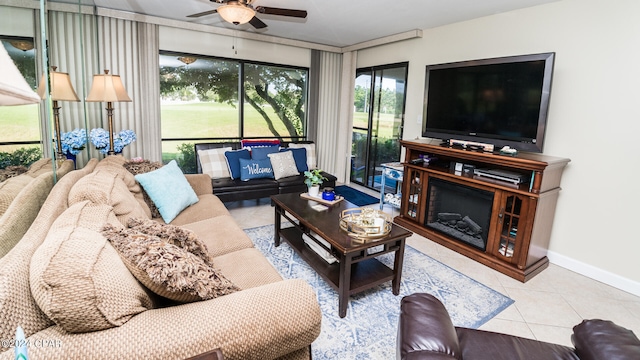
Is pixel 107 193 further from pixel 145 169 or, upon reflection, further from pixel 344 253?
pixel 344 253

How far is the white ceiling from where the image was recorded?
3244mm

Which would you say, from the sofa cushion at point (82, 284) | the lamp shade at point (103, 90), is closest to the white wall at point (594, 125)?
the sofa cushion at point (82, 284)

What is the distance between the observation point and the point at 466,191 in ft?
10.4

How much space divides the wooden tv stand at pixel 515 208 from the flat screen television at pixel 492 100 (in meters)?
→ 0.25

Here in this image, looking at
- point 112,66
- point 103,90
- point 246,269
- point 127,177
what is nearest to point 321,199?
point 246,269

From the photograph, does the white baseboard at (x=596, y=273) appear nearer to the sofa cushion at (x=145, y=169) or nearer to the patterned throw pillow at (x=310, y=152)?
the patterned throw pillow at (x=310, y=152)

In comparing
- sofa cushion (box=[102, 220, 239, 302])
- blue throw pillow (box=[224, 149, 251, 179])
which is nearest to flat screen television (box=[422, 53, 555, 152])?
blue throw pillow (box=[224, 149, 251, 179])

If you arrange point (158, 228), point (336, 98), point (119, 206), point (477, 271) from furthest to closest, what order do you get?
point (336, 98)
point (477, 271)
point (119, 206)
point (158, 228)

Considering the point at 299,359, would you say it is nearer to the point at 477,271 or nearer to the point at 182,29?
the point at 477,271

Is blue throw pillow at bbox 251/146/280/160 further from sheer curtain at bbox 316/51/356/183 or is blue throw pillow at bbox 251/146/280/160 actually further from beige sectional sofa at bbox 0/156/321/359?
beige sectional sofa at bbox 0/156/321/359

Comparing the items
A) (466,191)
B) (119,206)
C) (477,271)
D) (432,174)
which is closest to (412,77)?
(432,174)

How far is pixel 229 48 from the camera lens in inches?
186

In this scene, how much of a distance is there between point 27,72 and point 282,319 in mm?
1614

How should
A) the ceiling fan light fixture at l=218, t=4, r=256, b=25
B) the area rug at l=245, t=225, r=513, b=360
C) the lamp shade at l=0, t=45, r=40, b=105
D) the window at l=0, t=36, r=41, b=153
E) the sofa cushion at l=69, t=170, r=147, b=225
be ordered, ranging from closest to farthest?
the lamp shade at l=0, t=45, r=40, b=105 < the window at l=0, t=36, r=41, b=153 < the sofa cushion at l=69, t=170, r=147, b=225 < the area rug at l=245, t=225, r=513, b=360 < the ceiling fan light fixture at l=218, t=4, r=256, b=25
